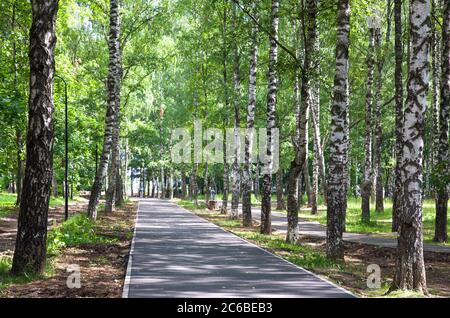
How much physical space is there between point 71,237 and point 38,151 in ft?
22.2

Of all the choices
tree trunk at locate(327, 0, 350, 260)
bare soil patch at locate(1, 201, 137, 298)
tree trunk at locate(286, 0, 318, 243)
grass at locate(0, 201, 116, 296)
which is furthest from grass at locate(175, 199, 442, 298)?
grass at locate(0, 201, 116, 296)

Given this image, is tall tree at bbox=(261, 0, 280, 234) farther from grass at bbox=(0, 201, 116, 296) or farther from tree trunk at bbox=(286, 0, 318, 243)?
grass at bbox=(0, 201, 116, 296)

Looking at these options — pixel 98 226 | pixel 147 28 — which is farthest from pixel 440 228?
pixel 147 28

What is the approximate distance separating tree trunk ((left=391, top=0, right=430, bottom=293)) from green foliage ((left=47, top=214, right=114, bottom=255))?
27.1 feet

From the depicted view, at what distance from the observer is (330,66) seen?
33.4 meters

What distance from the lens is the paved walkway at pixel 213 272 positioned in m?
9.19

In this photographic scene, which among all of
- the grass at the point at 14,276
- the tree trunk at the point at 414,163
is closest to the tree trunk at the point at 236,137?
the grass at the point at 14,276

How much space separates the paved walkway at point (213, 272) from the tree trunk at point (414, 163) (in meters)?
1.27

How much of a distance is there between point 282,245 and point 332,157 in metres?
4.09

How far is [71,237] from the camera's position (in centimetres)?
1659

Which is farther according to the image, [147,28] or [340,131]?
[147,28]

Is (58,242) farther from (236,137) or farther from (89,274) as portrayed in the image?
(236,137)

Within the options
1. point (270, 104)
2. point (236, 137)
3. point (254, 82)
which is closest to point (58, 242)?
point (270, 104)

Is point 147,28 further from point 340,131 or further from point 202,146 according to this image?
point 340,131
